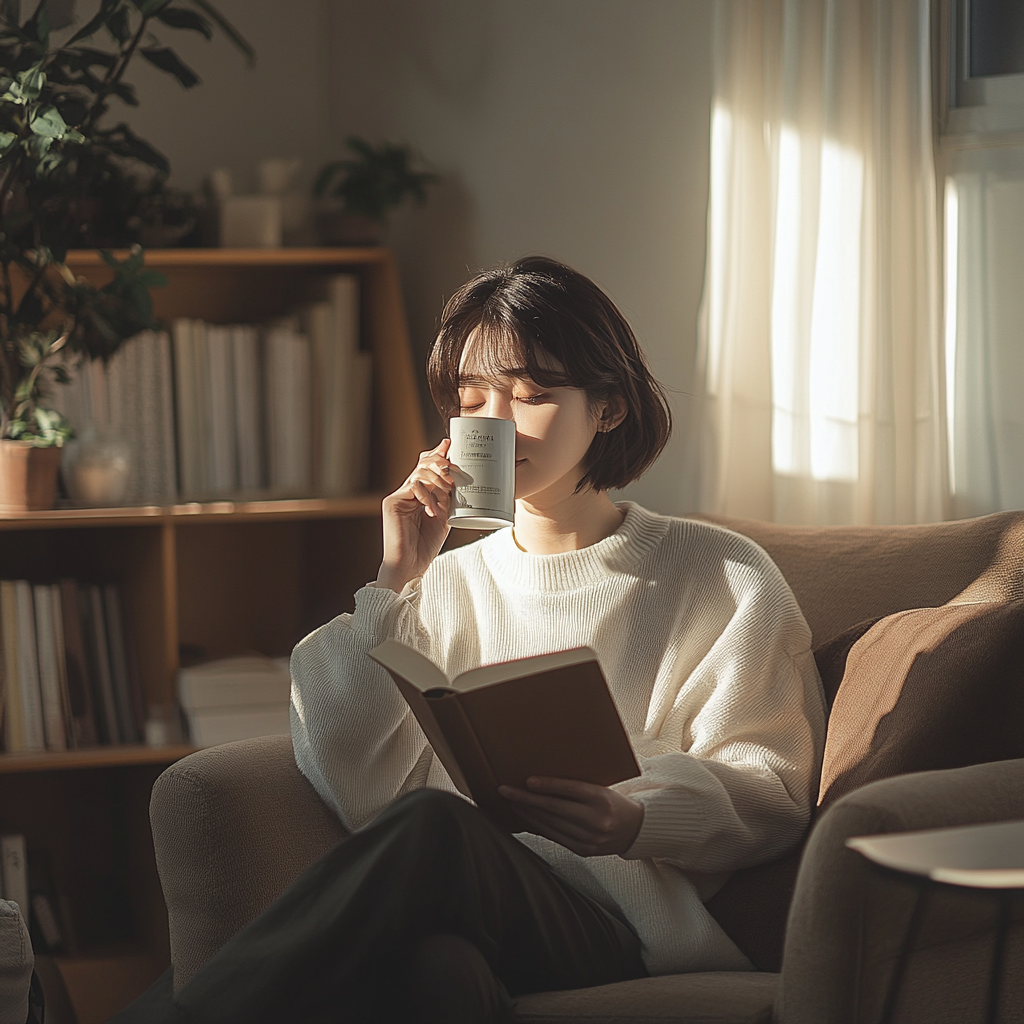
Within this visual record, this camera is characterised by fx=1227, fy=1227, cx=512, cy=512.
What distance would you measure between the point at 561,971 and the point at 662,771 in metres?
0.23

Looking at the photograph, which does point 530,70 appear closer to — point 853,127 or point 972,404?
point 853,127

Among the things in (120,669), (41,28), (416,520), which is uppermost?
(41,28)

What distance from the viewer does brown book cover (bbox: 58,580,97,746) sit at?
224cm

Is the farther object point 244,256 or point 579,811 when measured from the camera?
point 244,256

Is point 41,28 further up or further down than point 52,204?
further up

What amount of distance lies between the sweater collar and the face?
3.9 inches

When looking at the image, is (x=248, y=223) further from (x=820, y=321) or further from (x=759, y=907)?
(x=759, y=907)

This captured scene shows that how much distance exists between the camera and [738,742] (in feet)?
4.58

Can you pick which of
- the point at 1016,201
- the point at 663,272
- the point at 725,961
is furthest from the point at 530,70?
the point at 725,961

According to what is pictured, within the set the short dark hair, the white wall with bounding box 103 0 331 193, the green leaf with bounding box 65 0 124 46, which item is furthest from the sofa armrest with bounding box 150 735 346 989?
the white wall with bounding box 103 0 331 193

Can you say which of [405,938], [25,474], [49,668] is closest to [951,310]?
[405,938]

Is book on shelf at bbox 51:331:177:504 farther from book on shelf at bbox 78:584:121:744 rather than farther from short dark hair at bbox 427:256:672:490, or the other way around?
short dark hair at bbox 427:256:672:490

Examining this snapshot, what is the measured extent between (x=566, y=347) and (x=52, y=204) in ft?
4.06

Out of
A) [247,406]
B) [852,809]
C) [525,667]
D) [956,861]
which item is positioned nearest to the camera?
[956,861]
